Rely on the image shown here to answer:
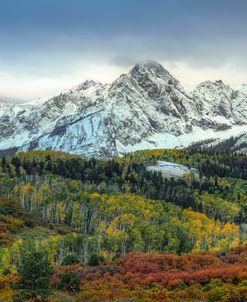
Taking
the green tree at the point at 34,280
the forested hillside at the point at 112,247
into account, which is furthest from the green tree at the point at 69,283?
the green tree at the point at 34,280

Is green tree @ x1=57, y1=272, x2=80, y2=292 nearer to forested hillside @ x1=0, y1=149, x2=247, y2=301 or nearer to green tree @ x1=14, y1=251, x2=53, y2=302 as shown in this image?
forested hillside @ x1=0, y1=149, x2=247, y2=301

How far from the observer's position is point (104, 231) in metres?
145

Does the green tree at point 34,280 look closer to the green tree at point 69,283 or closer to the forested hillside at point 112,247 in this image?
the forested hillside at point 112,247

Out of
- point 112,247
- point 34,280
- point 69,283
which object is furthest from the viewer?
point 112,247

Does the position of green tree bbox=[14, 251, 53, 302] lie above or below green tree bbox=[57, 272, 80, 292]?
above

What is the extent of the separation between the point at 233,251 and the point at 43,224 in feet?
284

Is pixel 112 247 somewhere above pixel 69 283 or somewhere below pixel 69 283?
below

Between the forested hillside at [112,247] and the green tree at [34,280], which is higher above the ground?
→ the green tree at [34,280]

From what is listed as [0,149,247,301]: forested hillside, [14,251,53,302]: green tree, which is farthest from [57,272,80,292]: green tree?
[14,251,53,302]: green tree

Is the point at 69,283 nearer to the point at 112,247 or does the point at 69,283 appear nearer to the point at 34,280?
the point at 34,280

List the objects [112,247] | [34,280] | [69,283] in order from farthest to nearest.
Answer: [112,247]
[69,283]
[34,280]

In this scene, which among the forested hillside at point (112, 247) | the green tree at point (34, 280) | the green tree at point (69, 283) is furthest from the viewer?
the green tree at point (69, 283)

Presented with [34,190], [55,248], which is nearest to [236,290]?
[55,248]

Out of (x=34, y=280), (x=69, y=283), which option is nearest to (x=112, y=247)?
(x=69, y=283)
